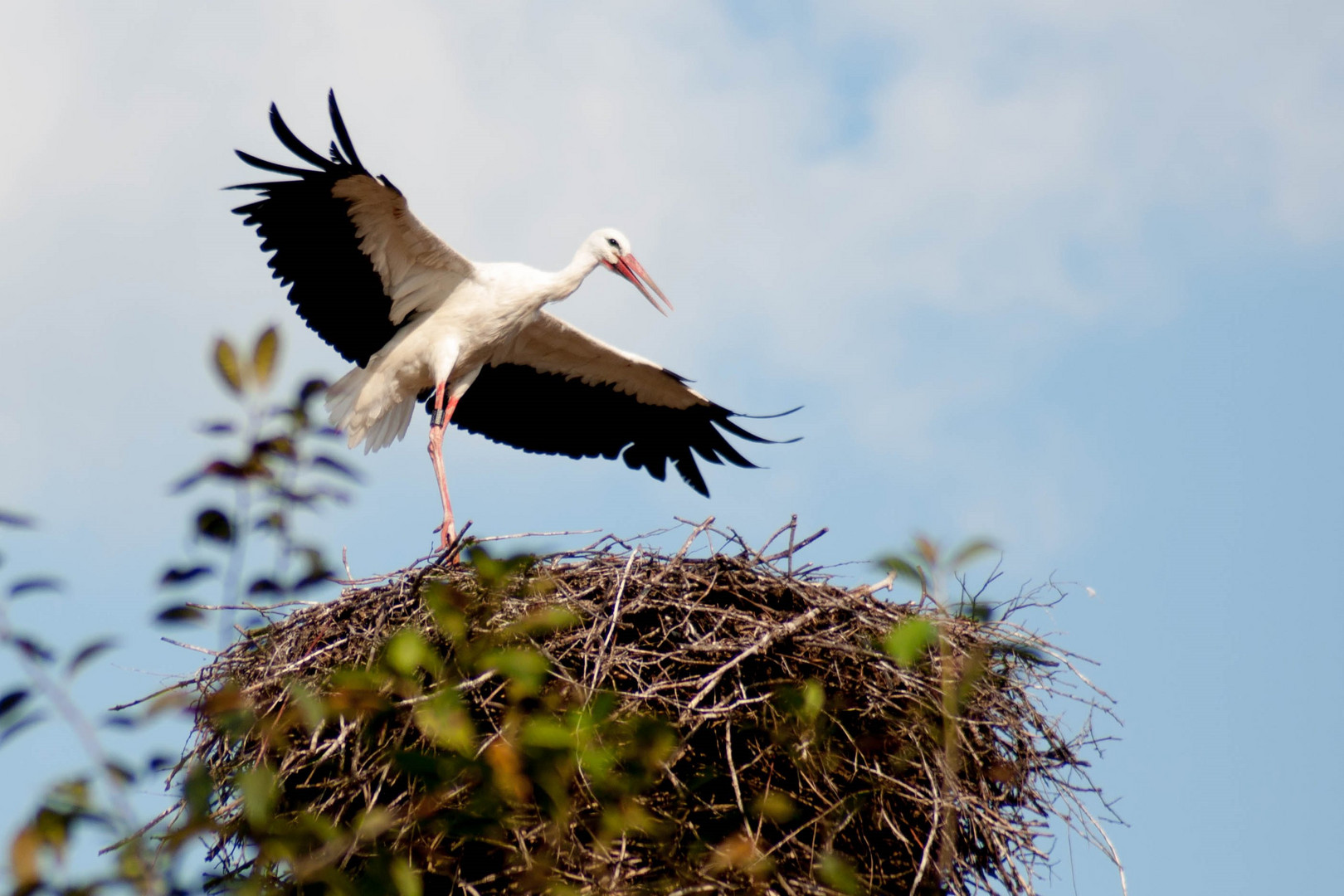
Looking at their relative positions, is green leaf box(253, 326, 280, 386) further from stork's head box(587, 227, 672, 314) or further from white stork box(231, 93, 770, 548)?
stork's head box(587, 227, 672, 314)

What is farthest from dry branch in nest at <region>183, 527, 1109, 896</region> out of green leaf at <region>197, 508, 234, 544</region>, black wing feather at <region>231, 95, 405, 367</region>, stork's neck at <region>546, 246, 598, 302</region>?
stork's neck at <region>546, 246, 598, 302</region>

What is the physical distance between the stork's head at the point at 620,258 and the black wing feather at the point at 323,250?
1.23m

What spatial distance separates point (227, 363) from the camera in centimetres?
206

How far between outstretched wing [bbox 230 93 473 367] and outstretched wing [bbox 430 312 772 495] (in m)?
0.79

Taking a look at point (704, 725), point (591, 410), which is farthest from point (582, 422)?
point (704, 725)

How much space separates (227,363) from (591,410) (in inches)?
248

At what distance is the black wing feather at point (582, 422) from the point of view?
8.20m

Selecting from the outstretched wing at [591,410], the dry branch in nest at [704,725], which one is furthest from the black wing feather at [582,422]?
the dry branch in nest at [704,725]

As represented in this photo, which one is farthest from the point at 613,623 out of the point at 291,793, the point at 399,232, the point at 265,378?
the point at 399,232

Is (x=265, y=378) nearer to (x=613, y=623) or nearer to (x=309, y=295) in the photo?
(x=613, y=623)

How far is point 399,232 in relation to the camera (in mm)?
6996

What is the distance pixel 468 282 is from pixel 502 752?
5285 mm

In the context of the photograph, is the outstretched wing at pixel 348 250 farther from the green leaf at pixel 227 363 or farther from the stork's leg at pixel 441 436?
the green leaf at pixel 227 363

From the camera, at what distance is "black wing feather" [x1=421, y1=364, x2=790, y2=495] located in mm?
8203
